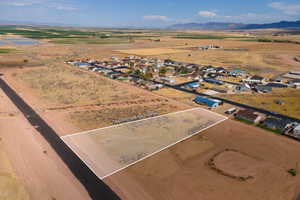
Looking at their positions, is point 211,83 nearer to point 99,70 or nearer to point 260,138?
point 260,138

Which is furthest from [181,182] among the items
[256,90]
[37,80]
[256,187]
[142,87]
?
[37,80]

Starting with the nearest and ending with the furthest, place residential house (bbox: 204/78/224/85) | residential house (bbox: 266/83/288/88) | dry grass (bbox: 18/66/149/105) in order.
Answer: dry grass (bbox: 18/66/149/105) → residential house (bbox: 266/83/288/88) → residential house (bbox: 204/78/224/85)

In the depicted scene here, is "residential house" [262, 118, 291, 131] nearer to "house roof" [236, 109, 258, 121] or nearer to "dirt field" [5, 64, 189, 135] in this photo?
"house roof" [236, 109, 258, 121]

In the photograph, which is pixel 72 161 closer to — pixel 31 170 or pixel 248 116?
pixel 31 170

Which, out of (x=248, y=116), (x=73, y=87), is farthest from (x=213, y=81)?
(x=73, y=87)

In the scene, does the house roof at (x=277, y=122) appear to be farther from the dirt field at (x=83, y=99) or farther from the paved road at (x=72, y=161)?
the paved road at (x=72, y=161)

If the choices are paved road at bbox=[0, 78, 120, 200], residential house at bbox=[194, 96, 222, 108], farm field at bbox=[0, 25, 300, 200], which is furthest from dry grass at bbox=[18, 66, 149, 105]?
residential house at bbox=[194, 96, 222, 108]

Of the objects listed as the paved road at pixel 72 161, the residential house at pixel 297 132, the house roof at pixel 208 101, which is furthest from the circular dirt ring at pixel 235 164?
the house roof at pixel 208 101
